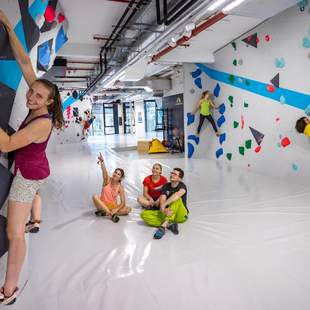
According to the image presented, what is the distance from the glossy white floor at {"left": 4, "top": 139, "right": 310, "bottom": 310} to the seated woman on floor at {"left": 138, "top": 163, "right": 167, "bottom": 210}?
22 cm

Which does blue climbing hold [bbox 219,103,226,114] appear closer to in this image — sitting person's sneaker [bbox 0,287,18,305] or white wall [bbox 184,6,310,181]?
white wall [bbox 184,6,310,181]

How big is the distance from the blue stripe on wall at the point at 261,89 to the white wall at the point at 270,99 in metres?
0.02

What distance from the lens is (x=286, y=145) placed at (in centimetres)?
544

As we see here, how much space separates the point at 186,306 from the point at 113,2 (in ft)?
14.2

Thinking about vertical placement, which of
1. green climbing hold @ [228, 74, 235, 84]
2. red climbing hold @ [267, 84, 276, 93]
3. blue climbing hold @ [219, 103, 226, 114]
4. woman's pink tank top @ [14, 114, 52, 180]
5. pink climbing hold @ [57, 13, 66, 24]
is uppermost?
pink climbing hold @ [57, 13, 66, 24]

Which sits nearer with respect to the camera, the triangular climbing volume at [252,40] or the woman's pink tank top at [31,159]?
the woman's pink tank top at [31,159]

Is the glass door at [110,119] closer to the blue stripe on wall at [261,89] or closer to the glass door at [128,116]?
the glass door at [128,116]

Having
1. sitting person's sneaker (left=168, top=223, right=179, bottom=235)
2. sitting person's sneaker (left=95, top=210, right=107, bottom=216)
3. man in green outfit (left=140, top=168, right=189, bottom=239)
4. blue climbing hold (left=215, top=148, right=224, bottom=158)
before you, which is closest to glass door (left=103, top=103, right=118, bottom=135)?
blue climbing hold (left=215, top=148, right=224, bottom=158)

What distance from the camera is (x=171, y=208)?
3.30 metres

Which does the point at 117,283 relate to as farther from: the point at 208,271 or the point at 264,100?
the point at 264,100

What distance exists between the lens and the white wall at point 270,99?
5.02m

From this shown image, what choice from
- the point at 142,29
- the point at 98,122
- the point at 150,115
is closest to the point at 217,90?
the point at 142,29

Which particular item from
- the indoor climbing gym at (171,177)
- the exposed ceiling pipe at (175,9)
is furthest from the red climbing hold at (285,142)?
the exposed ceiling pipe at (175,9)

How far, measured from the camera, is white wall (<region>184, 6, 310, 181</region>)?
16.5ft
